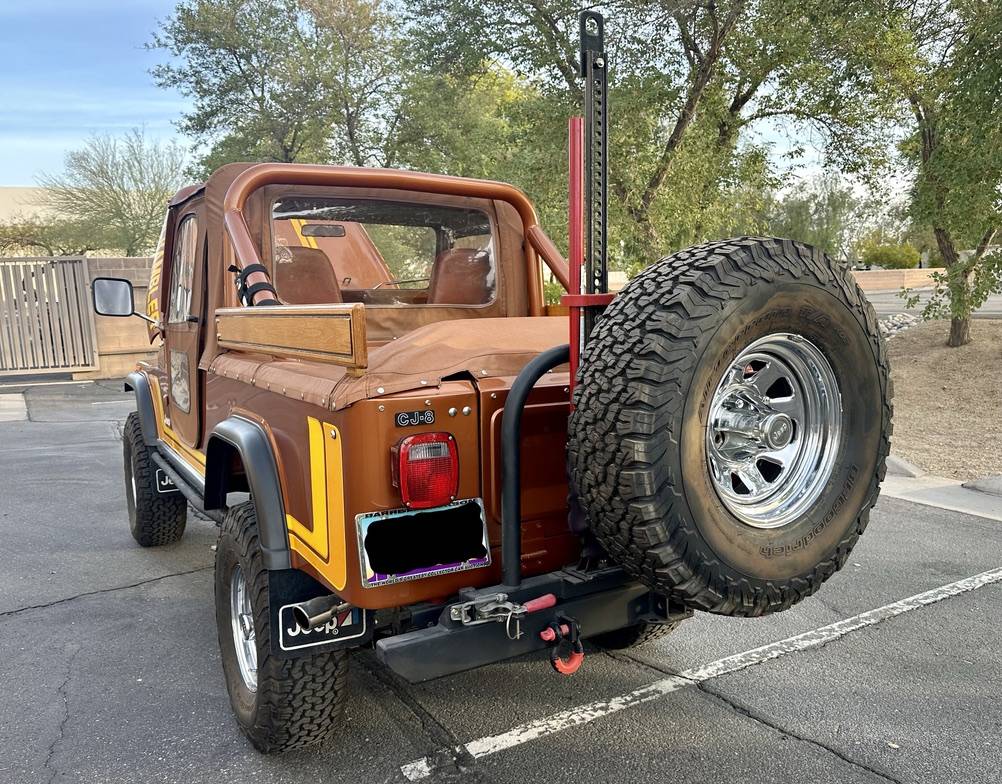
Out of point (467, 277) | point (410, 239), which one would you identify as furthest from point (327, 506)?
point (410, 239)

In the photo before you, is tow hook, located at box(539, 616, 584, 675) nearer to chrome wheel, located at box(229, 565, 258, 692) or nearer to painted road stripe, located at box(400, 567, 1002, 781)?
painted road stripe, located at box(400, 567, 1002, 781)

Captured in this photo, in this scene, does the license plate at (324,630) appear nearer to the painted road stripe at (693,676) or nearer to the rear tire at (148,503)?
the painted road stripe at (693,676)

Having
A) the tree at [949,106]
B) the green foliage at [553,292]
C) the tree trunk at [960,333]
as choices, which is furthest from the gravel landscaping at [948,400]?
the green foliage at [553,292]

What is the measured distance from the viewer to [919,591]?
4.15m

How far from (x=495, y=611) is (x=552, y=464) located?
50 centimetres

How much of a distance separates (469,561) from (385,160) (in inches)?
638

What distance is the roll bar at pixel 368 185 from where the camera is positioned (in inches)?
128

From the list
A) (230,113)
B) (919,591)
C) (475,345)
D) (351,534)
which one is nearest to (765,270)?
(475,345)

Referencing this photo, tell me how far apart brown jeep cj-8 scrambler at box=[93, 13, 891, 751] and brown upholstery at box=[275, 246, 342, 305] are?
0.61 m

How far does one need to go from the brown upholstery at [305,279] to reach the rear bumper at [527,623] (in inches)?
75.8

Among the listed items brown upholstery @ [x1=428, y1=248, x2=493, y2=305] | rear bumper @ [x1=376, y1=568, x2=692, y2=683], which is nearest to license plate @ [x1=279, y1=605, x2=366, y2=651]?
rear bumper @ [x1=376, y1=568, x2=692, y2=683]

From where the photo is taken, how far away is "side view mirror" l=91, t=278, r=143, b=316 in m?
Result: 4.60

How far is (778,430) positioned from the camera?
2408mm

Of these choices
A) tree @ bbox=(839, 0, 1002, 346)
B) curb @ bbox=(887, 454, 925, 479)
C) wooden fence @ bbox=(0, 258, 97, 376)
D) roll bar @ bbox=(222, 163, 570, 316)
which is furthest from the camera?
wooden fence @ bbox=(0, 258, 97, 376)
